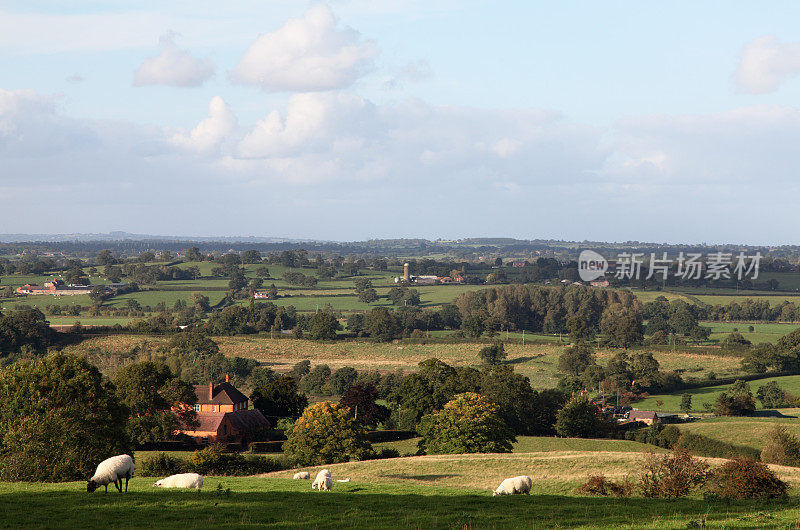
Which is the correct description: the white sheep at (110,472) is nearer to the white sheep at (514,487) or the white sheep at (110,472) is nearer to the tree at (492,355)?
the white sheep at (514,487)

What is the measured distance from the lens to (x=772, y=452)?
51.3 metres

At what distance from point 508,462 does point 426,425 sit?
60.4ft

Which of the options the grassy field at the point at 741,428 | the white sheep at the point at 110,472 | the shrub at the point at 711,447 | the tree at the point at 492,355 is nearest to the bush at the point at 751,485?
A: the white sheep at the point at 110,472

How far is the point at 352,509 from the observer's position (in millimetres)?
21641

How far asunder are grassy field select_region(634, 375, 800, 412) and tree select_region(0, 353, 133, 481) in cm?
6560

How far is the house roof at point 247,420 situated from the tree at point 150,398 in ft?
20.6

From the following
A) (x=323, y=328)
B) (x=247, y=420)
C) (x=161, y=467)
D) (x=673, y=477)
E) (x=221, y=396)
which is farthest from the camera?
(x=323, y=328)

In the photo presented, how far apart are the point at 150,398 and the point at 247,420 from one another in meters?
12.5

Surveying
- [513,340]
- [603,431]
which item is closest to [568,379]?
[603,431]

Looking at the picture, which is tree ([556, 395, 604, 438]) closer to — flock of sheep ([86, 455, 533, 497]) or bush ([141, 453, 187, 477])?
bush ([141, 453, 187, 477])

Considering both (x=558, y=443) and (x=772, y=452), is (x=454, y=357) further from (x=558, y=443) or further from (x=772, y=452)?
→ (x=772, y=452)

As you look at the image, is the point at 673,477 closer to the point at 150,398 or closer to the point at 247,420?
the point at 150,398

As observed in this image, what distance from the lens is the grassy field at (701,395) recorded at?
8631 centimetres

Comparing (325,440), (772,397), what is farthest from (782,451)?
(772,397)
